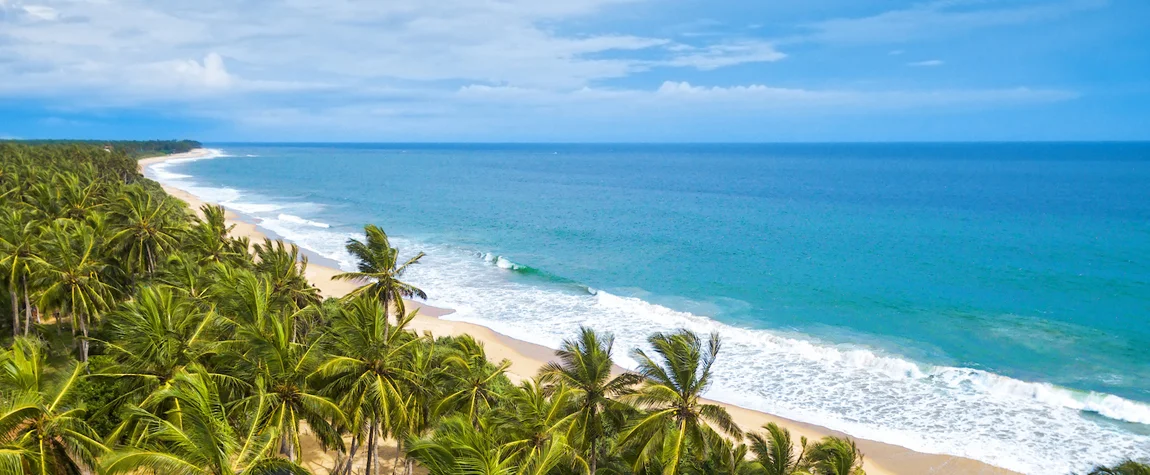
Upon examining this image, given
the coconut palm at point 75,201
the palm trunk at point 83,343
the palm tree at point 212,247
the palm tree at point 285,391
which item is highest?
the coconut palm at point 75,201

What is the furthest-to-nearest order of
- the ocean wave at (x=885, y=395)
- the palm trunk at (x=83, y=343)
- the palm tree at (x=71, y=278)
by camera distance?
the ocean wave at (x=885, y=395) < the palm trunk at (x=83, y=343) < the palm tree at (x=71, y=278)

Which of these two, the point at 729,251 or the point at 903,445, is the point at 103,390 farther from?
the point at 729,251

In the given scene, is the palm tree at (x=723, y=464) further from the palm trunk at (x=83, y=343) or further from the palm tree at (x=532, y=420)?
the palm trunk at (x=83, y=343)

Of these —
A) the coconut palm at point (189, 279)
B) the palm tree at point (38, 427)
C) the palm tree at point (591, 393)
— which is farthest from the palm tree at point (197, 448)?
the coconut palm at point (189, 279)

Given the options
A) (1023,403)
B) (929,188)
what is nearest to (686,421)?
(1023,403)

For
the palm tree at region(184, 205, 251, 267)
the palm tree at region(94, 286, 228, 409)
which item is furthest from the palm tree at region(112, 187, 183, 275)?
the palm tree at region(94, 286, 228, 409)
